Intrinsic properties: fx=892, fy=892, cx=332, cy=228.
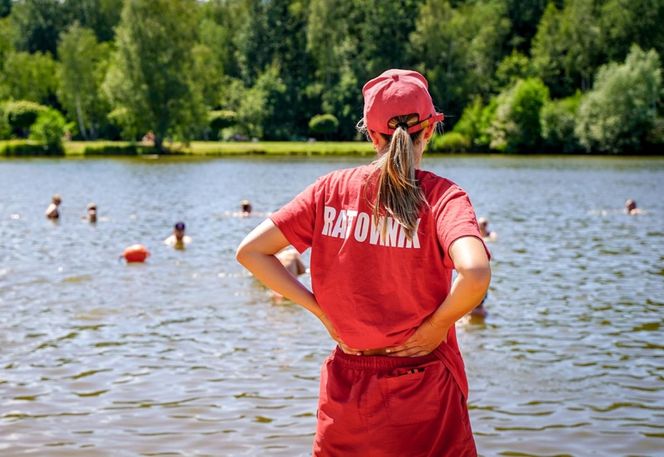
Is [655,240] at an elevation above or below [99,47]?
below

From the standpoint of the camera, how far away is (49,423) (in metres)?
8.25

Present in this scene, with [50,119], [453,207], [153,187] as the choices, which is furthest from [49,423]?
[50,119]

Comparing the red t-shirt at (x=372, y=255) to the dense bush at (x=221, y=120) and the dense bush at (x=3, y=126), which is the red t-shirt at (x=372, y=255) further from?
the dense bush at (x=3, y=126)

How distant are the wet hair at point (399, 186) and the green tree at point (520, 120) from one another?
83351 mm

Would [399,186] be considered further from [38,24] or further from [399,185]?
[38,24]

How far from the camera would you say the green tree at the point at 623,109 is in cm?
7750

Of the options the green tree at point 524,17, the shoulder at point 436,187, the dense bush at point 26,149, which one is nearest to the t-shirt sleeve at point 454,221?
the shoulder at point 436,187

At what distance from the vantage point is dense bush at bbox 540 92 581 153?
8244 cm

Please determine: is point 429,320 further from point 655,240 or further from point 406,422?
point 655,240

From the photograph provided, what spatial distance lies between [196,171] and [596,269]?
4144 cm

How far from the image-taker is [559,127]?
82.8 metres

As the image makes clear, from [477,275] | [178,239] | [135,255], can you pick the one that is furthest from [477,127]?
[477,275]

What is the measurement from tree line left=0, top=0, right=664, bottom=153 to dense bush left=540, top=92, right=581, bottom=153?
13 cm

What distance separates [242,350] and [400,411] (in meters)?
7.90
